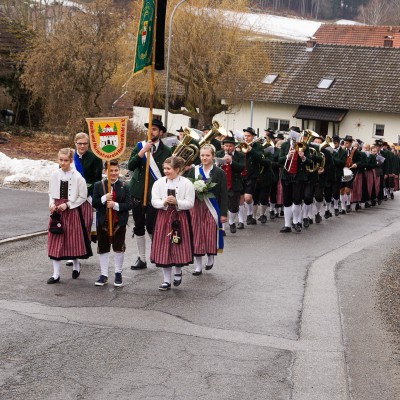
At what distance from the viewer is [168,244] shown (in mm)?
11203

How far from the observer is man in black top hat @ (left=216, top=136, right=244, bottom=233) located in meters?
16.7

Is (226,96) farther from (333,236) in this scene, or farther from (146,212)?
(146,212)

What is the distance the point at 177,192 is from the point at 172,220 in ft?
1.09

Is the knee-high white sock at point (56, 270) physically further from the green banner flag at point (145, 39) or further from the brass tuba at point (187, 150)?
the green banner flag at point (145, 39)

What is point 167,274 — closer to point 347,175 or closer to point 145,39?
point 145,39

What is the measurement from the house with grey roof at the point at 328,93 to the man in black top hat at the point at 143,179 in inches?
1465

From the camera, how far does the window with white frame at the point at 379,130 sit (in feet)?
169

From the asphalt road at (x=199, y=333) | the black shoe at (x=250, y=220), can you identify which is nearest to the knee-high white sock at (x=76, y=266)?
the asphalt road at (x=199, y=333)

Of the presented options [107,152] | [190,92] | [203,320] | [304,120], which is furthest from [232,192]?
[304,120]

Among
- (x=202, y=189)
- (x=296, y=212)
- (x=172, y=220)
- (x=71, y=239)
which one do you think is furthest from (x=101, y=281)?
(x=296, y=212)

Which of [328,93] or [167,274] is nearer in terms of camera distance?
[167,274]

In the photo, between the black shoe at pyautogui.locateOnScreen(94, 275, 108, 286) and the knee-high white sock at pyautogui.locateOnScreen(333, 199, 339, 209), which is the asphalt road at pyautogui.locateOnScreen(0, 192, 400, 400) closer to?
the black shoe at pyautogui.locateOnScreen(94, 275, 108, 286)

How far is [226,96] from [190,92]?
1.68 meters

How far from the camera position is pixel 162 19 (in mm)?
12719
